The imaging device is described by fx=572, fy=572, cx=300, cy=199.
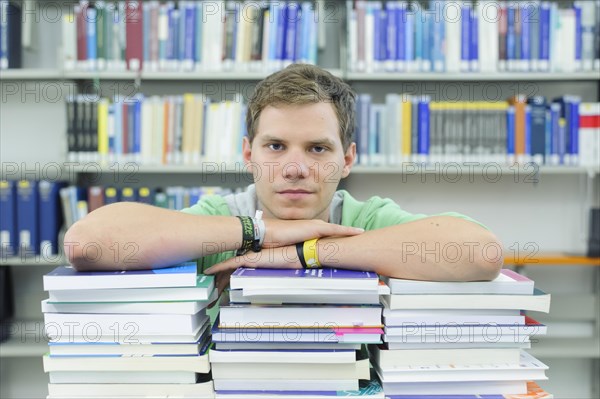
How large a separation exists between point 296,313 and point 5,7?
2388mm

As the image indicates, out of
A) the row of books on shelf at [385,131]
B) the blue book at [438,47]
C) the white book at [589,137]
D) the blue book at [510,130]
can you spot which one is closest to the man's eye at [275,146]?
the row of books on shelf at [385,131]

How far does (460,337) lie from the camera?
779 mm

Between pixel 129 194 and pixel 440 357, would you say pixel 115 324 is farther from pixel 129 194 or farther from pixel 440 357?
pixel 129 194

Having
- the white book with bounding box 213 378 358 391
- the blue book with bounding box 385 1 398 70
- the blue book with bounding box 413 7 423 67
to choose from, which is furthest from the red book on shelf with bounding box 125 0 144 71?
the white book with bounding box 213 378 358 391

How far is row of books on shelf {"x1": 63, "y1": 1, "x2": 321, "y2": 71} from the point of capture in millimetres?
2467

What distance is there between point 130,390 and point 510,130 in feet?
7.13

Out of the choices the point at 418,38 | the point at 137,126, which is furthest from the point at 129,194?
the point at 418,38

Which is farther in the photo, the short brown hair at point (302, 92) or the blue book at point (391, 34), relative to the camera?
the blue book at point (391, 34)

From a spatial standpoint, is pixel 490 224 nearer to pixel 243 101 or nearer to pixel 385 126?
pixel 385 126

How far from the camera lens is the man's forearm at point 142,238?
87 cm

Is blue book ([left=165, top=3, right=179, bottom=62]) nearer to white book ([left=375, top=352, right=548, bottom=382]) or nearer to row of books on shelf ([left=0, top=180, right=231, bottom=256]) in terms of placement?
row of books on shelf ([left=0, top=180, right=231, bottom=256])

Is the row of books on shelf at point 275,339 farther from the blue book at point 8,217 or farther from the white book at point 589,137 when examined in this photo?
the white book at point 589,137

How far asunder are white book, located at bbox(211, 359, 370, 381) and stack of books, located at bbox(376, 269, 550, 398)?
36mm

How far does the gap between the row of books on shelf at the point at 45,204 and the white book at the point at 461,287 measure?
1.83 m
